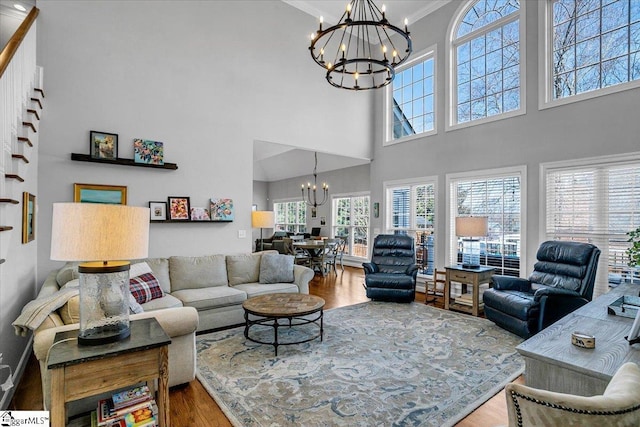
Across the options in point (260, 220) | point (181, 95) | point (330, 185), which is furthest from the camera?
point (330, 185)

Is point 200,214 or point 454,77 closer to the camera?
point 200,214

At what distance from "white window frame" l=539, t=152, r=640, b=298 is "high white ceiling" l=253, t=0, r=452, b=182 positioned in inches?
141

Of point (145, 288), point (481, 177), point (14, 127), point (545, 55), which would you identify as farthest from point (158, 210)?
point (545, 55)

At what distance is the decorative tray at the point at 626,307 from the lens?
8.07ft

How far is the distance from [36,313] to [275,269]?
9.64 feet

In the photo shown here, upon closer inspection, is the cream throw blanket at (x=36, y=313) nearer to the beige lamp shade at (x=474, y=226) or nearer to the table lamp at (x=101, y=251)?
the table lamp at (x=101, y=251)

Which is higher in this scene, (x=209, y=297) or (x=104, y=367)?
(x=104, y=367)

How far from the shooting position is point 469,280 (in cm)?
483

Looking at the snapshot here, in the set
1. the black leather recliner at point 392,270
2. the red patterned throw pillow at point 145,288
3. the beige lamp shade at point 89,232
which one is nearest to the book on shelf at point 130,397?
the beige lamp shade at point 89,232

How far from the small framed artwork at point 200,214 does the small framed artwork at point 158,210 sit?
38 centimetres

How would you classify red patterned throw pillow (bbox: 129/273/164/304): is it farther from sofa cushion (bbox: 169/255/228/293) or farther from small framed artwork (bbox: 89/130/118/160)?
small framed artwork (bbox: 89/130/118/160)

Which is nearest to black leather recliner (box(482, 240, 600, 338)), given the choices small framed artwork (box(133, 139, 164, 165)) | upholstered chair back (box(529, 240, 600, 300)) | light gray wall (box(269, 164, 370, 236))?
upholstered chair back (box(529, 240, 600, 300))

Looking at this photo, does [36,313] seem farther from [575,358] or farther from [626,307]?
[626,307]

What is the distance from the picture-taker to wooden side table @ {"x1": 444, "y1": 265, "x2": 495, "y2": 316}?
4.71 metres
